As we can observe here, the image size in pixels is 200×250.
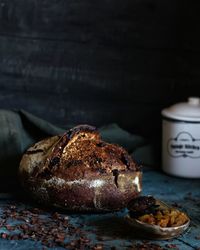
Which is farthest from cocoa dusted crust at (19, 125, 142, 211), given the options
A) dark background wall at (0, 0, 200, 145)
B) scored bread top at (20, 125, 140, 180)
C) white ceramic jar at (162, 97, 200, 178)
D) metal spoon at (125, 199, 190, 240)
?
dark background wall at (0, 0, 200, 145)

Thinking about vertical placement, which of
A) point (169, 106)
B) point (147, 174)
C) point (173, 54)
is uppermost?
point (173, 54)

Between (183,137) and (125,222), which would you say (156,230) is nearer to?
(125,222)

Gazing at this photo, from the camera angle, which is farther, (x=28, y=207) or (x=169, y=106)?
(x=169, y=106)

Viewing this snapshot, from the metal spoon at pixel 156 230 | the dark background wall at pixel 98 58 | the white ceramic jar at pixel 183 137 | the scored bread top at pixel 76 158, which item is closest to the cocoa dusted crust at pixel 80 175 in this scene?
the scored bread top at pixel 76 158

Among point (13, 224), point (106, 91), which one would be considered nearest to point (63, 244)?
point (13, 224)

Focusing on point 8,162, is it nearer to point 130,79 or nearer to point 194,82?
point 130,79

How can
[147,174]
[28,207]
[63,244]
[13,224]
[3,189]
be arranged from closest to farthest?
Answer: [63,244] < [13,224] < [28,207] < [3,189] < [147,174]

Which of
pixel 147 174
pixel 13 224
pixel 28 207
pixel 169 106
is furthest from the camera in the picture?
pixel 169 106

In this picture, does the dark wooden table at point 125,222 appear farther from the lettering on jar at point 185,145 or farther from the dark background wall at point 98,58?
the dark background wall at point 98,58
